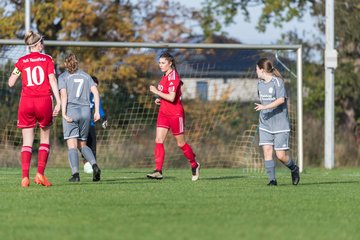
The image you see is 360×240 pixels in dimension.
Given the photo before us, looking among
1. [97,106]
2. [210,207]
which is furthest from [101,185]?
[210,207]

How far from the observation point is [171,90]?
1567cm

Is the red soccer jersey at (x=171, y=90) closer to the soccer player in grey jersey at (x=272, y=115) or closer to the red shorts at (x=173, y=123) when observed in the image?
the red shorts at (x=173, y=123)

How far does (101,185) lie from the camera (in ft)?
47.2

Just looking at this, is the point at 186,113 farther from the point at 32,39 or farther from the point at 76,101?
the point at 32,39

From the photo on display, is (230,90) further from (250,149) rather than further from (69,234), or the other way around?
(69,234)

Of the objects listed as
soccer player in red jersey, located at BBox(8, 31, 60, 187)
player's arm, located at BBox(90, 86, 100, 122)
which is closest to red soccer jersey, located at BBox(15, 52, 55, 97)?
soccer player in red jersey, located at BBox(8, 31, 60, 187)

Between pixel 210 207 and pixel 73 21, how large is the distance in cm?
2628

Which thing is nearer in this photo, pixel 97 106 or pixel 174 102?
pixel 97 106

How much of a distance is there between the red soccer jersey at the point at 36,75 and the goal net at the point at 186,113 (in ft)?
27.6

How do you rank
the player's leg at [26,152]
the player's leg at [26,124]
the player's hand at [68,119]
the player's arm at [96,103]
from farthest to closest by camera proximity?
the player's hand at [68,119], the player's arm at [96,103], the player's leg at [26,152], the player's leg at [26,124]

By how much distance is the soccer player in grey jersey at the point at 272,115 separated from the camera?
565 inches

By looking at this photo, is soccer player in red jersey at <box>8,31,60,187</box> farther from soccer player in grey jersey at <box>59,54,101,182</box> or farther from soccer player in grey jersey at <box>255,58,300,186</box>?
soccer player in grey jersey at <box>255,58,300,186</box>

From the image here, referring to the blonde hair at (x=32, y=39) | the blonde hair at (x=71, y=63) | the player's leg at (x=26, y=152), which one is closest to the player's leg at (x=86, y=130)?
the blonde hair at (x=71, y=63)

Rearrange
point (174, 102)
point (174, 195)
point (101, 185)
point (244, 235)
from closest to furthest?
point (244, 235)
point (174, 195)
point (101, 185)
point (174, 102)
